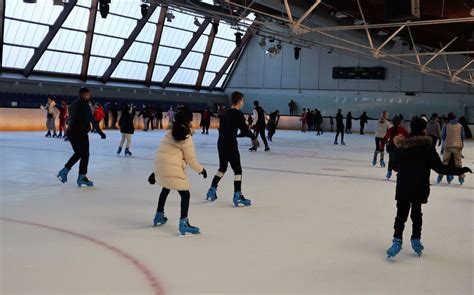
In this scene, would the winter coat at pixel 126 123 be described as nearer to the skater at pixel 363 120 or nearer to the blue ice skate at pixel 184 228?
the blue ice skate at pixel 184 228

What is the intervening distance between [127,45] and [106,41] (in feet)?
4.41

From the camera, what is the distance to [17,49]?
28312 millimetres

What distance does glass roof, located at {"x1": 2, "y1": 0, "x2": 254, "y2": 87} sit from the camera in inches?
1082

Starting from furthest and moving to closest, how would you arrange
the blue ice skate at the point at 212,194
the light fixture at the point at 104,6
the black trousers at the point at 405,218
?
the light fixture at the point at 104,6, the blue ice skate at the point at 212,194, the black trousers at the point at 405,218

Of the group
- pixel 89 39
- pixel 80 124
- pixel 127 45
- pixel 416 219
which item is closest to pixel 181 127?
pixel 416 219

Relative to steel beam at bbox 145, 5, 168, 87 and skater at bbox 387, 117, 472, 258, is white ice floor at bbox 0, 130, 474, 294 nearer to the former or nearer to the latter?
skater at bbox 387, 117, 472, 258

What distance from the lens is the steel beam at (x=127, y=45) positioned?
106 ft

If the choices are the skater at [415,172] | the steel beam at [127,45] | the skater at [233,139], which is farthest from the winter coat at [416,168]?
the steel beam at [127,45]

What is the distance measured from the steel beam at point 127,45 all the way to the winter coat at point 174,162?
26770 mm

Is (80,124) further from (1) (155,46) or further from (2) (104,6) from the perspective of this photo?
(1) (155,46)

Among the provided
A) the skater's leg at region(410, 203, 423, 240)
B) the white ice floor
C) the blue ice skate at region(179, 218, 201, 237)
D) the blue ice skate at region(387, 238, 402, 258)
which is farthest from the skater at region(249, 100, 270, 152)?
the blue ice skate at region(387, 238, 402, 258)

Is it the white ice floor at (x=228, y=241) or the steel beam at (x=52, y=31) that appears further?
the steel beam at (x=52, y=31)

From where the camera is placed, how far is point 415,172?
17.7 feet

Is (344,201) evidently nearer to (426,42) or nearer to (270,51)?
(426,42)
